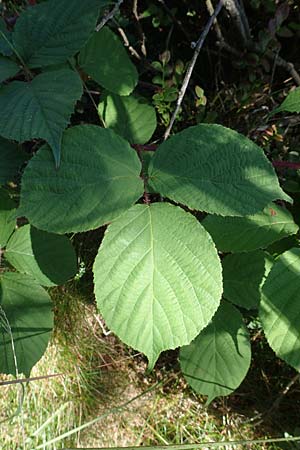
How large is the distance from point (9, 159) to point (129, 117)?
1.17ft

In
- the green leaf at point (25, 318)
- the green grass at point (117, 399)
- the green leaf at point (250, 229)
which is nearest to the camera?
the green leaf at point (250, 229)

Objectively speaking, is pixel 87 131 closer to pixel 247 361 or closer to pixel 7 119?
pixel 7 119

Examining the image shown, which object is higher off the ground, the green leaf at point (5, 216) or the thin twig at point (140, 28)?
the thin twig at point (140, 28)

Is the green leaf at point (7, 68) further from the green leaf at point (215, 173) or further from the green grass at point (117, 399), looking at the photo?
the green grass at point (117, 399)

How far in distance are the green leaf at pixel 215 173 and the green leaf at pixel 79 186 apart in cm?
7

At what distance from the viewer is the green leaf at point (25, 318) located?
1309 mm

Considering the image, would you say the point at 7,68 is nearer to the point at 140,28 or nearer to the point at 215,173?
the point at 215,173

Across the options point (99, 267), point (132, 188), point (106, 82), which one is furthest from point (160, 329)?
point (106, 82)

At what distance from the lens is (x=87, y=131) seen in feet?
3.26

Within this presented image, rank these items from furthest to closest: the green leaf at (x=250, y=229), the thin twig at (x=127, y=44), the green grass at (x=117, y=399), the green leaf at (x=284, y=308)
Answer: the green grass at (x=117, y=399) < the thin twig at (x=127, y=44) < the green leaf at (x=250, y=229) < the green leaf at (x=284, y=308)

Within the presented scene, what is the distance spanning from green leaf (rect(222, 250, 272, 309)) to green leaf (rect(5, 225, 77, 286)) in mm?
441

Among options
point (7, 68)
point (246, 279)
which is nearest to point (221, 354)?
point (246, 279)

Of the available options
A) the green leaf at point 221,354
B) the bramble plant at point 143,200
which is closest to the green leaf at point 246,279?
the green leaf at point 221,354

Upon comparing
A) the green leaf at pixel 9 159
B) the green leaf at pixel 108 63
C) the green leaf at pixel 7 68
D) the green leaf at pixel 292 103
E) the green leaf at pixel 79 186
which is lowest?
the green leaf at pixel 9 159
